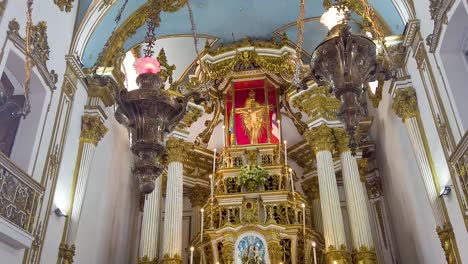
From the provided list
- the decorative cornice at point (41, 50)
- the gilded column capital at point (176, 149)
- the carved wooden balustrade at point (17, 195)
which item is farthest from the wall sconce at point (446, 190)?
Answer: the decorative cornice at point (41, 50)

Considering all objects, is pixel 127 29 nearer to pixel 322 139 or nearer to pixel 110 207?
pixel 110 207

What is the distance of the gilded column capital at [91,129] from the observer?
7.42m

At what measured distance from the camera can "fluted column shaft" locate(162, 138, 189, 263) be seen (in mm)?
8023

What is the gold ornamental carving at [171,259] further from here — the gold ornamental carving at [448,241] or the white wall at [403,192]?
the gold ornamental carving at [448,241]

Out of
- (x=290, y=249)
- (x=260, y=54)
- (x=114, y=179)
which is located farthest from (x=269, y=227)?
(x=260, y=54)

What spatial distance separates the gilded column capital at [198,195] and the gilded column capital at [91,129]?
323 cm

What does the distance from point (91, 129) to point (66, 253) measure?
2.09 metres

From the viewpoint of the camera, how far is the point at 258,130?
1013 centimetres

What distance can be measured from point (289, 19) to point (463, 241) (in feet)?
20.4

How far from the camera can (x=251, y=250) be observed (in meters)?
7.76

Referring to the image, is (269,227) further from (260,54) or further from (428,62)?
(260,54)

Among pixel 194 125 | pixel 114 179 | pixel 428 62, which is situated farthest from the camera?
pixel 194 125

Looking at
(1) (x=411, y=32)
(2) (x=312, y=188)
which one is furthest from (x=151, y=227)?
(1) (x=411, y=32)

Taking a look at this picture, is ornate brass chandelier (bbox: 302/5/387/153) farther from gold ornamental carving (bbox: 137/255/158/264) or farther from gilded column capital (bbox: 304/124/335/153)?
gold ornamental carving (bbox: 137/255/158/264)
